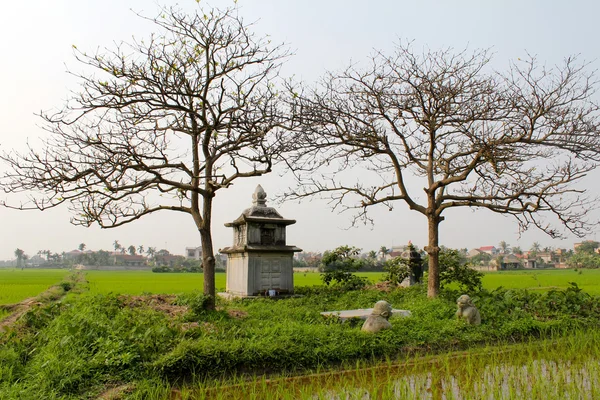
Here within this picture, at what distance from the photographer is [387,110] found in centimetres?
1240

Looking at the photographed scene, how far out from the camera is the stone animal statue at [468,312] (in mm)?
8680

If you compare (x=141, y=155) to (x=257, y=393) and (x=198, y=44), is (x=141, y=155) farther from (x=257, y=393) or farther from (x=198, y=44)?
(x=257, y=393)

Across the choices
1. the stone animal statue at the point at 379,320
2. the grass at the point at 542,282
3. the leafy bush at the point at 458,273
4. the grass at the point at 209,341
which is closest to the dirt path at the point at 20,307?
the grass at the point at 209,341

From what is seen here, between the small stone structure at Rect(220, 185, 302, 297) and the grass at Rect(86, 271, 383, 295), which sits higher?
the small stone structure at Rect(220, 185, 302, 297)

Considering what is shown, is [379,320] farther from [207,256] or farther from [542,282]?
[542,282]

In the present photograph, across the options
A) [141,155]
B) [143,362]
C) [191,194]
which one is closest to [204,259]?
[191,194]

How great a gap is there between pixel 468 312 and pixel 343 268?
8368 mm

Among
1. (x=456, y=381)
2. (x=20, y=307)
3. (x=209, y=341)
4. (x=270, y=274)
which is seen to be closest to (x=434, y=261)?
(x=270, y=274)

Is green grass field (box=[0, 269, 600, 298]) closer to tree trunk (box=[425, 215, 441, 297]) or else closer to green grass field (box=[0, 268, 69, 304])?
green grass field (box=[0, 268, 69, 304])

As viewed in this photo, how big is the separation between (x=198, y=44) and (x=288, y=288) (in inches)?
326

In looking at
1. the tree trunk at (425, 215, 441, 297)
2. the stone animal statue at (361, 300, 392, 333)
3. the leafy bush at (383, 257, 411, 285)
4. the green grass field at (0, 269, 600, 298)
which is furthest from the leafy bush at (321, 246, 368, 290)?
the stone animal statue at (361, 300, 392, 333)

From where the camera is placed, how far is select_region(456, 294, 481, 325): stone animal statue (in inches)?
342

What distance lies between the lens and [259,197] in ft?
51.3

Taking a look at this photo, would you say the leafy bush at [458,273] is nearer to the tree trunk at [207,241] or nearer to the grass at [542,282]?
the grass at [542,282]
